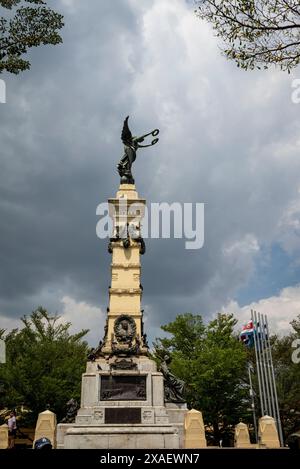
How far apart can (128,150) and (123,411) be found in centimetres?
1728

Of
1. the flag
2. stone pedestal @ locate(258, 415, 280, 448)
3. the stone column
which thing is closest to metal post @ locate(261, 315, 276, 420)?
the flag

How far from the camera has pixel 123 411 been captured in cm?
2081

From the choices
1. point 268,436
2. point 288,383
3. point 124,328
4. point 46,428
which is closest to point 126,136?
point 124,328

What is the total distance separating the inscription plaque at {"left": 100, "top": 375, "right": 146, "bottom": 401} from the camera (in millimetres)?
21500

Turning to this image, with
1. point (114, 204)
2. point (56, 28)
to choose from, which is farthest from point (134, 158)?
point (56, 28)

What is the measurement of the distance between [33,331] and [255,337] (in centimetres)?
1808

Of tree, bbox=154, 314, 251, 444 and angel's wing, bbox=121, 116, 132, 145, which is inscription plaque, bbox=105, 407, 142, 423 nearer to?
tree, bbox=154, 314, 251, 444

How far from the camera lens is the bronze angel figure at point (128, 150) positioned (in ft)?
97.2

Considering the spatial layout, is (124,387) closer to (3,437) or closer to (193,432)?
(193,432)

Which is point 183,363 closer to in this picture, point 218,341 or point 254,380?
point 218,341

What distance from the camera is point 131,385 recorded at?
21781mm

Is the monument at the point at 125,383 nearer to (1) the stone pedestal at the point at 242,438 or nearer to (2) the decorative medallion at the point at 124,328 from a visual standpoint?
(2) the decorative medallion at the point at 124,328

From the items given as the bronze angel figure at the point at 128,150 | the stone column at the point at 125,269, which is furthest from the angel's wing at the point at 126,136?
the stone column at the point at 125,269
